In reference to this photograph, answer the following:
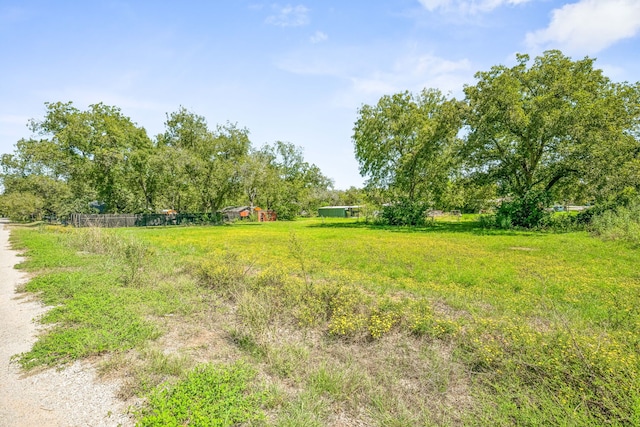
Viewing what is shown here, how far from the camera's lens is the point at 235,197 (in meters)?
37.8

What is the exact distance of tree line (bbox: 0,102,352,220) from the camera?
111ft

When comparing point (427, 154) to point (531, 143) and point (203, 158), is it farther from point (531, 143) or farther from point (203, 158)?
point (203, 158)

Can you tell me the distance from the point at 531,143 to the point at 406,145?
10860 mm

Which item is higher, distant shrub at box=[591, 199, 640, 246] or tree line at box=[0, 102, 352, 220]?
tree line at box=[0, 102, 352, 220]

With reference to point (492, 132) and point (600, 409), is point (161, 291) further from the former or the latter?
point (492, 132)

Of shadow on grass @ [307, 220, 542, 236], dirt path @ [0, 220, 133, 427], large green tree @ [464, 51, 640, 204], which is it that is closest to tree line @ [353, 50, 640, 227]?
large green tree @ [464, 51, 640, 204]

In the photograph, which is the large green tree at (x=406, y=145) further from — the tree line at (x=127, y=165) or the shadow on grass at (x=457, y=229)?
the tree line at (x=127, y=165)

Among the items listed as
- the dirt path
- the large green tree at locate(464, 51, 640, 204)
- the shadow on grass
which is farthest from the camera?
the shadow on grass

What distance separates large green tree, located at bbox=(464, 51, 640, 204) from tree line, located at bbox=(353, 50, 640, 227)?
0.18 ft

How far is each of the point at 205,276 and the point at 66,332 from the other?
3464 mm

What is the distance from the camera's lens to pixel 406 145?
1148 inches

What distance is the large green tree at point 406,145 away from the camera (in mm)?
26297

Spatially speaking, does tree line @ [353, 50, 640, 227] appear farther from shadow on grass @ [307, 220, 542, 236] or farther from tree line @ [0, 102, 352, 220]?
tree line @ [0, 102, 352, 220]

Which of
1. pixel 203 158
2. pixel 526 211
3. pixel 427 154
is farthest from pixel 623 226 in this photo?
pixel 203 158
